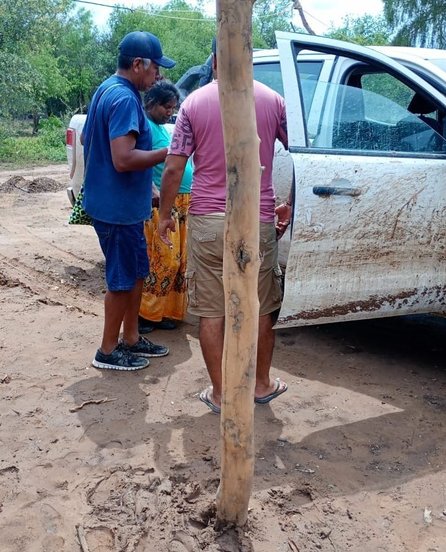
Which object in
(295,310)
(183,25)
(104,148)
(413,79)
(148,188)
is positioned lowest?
(295,310)

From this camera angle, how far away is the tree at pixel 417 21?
963 inches

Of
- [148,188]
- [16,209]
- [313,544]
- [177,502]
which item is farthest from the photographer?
[16,209]

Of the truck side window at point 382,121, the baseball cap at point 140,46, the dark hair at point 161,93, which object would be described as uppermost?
the baseball cap at point 140,46

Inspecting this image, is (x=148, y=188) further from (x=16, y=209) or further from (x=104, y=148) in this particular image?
(x=16, y=209)

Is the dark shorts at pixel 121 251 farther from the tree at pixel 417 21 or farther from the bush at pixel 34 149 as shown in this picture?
the tree at pixel 417 21

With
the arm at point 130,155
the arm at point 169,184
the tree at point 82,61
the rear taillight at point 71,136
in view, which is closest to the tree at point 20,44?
the rear taillight at point 71,136

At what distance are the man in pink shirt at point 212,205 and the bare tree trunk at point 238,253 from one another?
0.91 metres

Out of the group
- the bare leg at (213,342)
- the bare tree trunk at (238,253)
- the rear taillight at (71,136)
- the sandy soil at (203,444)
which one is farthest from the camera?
the rear taillight at (71,136)

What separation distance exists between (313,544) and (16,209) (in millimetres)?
7905

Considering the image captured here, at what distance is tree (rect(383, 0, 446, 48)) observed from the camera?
2447 centimetres

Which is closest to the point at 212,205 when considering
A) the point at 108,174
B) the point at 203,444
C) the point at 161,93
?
the point at 108,174

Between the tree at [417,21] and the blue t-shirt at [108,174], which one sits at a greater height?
the tree at [417,21]

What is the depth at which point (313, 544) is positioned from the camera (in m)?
2.43

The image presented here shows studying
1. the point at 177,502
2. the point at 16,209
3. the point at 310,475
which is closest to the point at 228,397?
the point at 177,502
